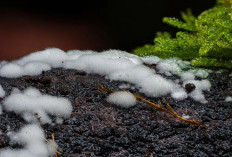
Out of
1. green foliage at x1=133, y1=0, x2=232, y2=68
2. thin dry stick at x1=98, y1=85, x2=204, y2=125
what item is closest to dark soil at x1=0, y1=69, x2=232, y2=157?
thin dry stick at x1=98, y1=85, x2=204, y2=125

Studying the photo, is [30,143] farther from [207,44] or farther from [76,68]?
[207,44]

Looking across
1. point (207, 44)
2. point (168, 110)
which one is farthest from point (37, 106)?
point (207, 44)

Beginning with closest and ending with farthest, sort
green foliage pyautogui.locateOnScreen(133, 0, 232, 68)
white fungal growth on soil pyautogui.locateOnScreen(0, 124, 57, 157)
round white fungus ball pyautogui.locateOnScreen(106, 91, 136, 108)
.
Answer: white fungal growth on soil pyautogui.locateOnScreen(0, 124, 57, 157) < round white fungus ball pyautogui.locateOnScreen(106, 91, 136, 108) < green foliage pyautogui.locateOnScreen(133, 0, 232, 68)

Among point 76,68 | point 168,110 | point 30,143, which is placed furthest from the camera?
point 76,68

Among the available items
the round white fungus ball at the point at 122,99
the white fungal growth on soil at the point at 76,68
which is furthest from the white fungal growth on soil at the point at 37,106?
the round white fungus ball at the point at 122,99

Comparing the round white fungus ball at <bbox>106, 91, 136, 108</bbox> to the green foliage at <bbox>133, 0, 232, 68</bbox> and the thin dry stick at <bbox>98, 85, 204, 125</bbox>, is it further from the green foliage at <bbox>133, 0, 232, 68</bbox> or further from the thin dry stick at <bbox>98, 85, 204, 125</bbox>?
the green foliage at <bbox>133, 0, 232, 68</bbox>

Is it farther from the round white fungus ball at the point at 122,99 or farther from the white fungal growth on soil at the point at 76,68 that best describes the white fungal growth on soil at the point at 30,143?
the round white fungus ball at the point at 122,99
